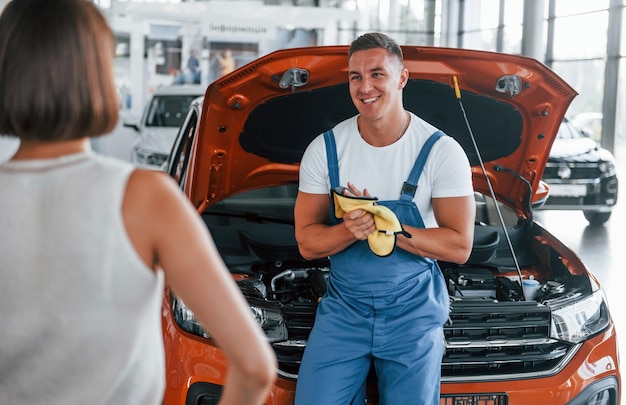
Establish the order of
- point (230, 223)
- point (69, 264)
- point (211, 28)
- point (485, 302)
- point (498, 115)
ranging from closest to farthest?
point (69, 264)
point (485, 302)
point (498, 115)
point (230, 223)
point (211, 28)

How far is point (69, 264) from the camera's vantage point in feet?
3.33

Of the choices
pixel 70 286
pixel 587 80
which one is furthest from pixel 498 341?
pixel 587 80

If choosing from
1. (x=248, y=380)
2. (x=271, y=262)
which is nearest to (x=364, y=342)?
(x=271, y=262)

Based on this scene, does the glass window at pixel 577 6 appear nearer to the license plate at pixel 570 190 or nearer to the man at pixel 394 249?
the license plate at pixel 570 190

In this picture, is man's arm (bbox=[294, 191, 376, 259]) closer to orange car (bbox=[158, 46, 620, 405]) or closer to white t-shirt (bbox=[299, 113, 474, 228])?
white t-shirt (bbox=[299, 113, 474, 228])

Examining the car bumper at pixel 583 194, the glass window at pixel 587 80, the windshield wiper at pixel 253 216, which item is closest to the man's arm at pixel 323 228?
the windshield wiper at pixel 253 216

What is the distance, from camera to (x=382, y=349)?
2.32 metres

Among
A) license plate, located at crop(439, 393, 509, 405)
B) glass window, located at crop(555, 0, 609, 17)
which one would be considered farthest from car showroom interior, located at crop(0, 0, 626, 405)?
glass window, located at crop(555, 0, 609, 17)

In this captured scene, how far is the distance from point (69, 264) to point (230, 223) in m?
2.32

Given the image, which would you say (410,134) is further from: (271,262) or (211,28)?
(211,28)

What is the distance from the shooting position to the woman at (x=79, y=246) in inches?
39.7

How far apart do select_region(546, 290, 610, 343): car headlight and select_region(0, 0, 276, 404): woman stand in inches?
71.2

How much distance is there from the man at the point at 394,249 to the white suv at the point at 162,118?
7.06 m

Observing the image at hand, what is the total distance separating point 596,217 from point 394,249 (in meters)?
8.13
